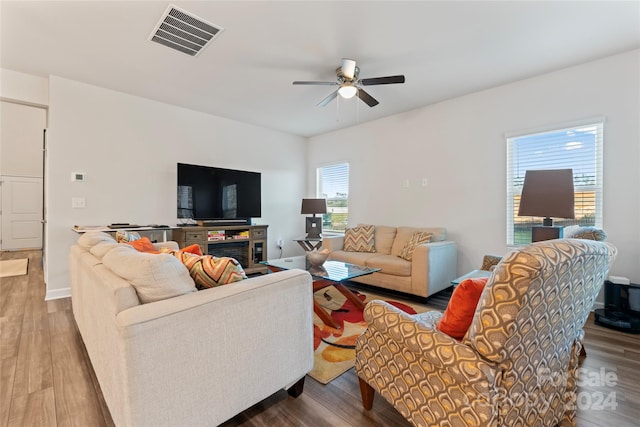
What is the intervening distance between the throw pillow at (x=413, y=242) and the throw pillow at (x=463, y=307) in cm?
244

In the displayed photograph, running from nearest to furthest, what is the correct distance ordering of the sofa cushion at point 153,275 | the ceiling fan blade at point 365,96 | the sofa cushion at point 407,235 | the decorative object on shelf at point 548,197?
the sofa cushion at point 153,275
the decorative object on shelf at point 548,197
the ceiling fan blade at point 365,96
the sofa cushion at point 407,235

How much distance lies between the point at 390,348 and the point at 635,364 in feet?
6.49

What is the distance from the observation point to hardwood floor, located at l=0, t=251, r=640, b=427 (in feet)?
4.75

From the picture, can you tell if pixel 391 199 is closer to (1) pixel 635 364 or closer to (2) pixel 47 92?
(1) pixel 635 364

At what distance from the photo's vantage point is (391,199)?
4652 millimetres

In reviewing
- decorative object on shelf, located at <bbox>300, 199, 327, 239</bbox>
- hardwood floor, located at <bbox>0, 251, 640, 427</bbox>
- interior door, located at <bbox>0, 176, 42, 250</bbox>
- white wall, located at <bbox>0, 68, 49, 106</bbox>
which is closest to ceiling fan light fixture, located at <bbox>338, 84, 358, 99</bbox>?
decorative object on shelf, located at <bbox>300, 199, 327, 239</bbox>

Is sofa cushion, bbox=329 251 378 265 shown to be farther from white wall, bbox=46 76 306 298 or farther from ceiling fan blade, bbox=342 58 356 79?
white wall, bbox=46 76 306 298

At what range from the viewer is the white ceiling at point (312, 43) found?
221 cm

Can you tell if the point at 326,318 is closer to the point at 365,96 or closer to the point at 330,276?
the point at 330,276

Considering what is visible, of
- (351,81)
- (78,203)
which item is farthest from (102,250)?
(351,81)

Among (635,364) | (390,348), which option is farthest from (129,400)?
(635,364)

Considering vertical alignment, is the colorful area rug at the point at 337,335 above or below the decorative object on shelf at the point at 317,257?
below

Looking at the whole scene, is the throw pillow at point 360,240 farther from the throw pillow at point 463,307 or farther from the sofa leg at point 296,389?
the throw pillow at point 463,307

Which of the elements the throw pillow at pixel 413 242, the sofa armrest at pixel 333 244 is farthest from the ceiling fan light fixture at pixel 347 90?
the sofa armrest at pixel 333 244
